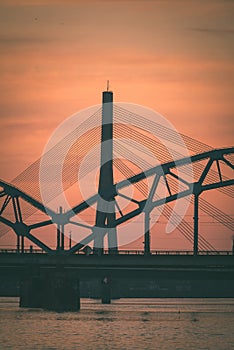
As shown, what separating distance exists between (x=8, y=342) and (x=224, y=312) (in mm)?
60917

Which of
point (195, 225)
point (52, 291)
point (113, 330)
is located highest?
point (195, 225)

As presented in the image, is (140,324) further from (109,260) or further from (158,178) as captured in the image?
(158,178)

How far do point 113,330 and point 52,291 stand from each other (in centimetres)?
3395

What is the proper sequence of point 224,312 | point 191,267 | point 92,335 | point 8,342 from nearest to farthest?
point 8,342 → point 92,335 → point 191,267 → point 224,312

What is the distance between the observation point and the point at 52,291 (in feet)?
520

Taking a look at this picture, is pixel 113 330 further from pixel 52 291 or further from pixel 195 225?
pixel 195 225

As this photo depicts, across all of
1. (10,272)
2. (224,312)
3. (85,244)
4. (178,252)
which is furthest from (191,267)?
(85,244)

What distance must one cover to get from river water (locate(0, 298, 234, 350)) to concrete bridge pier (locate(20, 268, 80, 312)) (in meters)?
2.48

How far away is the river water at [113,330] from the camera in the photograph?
359 ft

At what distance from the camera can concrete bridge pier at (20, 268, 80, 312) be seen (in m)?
158

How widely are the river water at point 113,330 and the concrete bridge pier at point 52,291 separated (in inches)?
97.8

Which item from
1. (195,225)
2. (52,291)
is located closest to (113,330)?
(52,291)

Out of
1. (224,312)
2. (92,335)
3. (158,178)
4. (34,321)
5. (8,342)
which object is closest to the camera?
(8,342)

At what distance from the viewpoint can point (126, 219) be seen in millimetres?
189875
